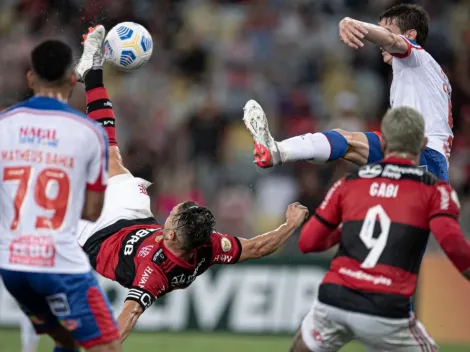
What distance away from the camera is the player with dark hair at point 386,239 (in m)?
5.89

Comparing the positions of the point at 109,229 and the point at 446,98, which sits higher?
the point at 446,98

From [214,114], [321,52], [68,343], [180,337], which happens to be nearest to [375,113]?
[321,52]

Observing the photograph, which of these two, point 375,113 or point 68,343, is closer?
point 68,343

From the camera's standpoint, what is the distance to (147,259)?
805cm

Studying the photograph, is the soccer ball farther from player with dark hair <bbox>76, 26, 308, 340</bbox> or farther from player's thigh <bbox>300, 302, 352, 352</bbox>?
player's thigh <bbox>300, 302, 352, 352</bbox>

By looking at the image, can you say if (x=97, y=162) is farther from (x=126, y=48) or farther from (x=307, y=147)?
(x=126, y=48)

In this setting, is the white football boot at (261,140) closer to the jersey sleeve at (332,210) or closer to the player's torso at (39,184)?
the jersey sleeve at (332,210)

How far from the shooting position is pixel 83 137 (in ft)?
19.9

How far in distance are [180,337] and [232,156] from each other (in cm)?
299

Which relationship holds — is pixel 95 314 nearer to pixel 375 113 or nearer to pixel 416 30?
pixel 416 30

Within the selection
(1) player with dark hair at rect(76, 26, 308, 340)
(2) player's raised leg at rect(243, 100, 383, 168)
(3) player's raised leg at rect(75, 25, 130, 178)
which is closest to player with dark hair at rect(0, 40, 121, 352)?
(1) player with dark hair at rect(76, 26, 308, 340)

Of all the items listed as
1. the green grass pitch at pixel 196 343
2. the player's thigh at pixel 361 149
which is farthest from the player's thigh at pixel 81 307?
the green grass pitch at pixel 196 343

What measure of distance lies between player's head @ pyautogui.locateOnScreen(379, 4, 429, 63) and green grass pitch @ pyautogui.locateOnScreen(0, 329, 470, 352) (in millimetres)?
5541

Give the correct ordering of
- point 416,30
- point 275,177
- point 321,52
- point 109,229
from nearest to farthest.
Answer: point 416,30 → point 109,229 → point 275,177 → point 321,52
